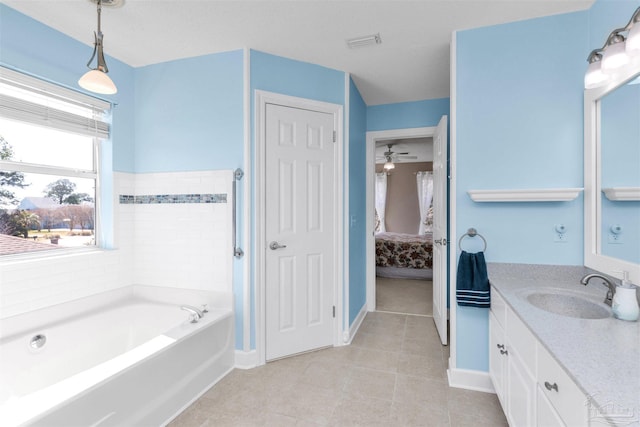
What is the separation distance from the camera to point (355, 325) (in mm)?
3109

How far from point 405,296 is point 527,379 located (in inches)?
116

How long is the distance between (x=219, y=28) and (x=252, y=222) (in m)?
1.40

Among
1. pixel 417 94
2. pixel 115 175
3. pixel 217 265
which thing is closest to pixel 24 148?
pixel 115 175

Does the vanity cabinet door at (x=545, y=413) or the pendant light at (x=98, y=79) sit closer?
the vanity cabinet door at (x=545, y=413)

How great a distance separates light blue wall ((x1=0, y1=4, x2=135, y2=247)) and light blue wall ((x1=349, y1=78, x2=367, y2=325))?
199 centimetres

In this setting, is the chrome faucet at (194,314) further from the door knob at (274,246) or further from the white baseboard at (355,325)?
the white baseboard at (355,325)

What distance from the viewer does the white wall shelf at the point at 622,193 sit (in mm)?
1439

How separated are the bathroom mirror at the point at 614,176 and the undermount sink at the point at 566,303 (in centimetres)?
21

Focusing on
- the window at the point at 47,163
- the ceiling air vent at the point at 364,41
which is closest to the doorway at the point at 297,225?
the ceiling air vent at the point at 364,41

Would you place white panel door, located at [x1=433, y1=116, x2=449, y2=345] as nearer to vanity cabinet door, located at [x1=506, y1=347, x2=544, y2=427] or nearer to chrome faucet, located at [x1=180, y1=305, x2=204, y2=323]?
vanity cabinet door, located at [x1=506, y1=347, x2=544, y2=427]

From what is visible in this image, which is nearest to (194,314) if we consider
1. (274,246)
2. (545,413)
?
(274,246)

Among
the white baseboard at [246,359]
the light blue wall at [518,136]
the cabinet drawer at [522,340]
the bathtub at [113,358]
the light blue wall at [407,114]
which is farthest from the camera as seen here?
the light blue wall at [407,114]

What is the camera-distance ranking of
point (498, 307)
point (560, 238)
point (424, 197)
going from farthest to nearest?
point (424, 197) → point (560, 238) → point (498, 307)

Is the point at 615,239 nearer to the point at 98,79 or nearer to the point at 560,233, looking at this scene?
the point at 560,233
